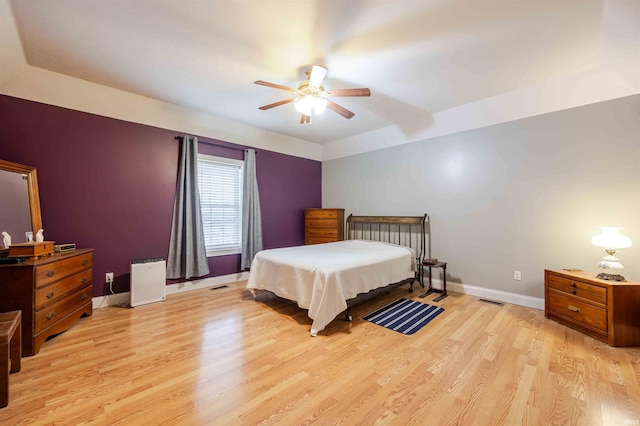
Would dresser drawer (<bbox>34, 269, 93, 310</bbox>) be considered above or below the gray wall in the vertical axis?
below

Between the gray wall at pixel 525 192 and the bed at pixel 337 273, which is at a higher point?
the gray wall at pixel 525 192

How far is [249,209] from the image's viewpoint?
15.0 feet

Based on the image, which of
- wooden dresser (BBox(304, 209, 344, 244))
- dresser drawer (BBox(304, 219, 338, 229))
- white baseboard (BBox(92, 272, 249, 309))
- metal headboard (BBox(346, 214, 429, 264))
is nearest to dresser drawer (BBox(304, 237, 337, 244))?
wooden dresser (BBox(304, 209, 344, 244))

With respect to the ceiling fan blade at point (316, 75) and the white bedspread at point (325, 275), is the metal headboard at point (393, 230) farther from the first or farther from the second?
the ceiling fan blade at point (316, 75)

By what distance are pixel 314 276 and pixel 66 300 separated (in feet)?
8.15

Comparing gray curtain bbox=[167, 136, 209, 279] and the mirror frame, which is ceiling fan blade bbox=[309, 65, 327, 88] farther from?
the mirror frame

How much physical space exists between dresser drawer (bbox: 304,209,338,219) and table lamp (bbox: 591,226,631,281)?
140 inches

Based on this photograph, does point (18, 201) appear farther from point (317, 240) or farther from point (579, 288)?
point (579, 288)

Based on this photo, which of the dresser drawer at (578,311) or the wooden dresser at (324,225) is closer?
the dresser drawer at (578,311)

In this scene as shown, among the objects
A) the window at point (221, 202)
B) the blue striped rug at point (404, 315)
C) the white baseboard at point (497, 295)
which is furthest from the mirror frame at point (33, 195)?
the white baseboard at point (497, 295)

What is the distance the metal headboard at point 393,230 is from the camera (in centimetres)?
420

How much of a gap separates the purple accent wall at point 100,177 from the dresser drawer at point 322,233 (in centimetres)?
191

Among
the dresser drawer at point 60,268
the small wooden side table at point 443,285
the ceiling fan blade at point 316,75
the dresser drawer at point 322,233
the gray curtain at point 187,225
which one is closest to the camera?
the dresser drawer at point 60,268

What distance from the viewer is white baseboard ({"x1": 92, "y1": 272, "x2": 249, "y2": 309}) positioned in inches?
127
